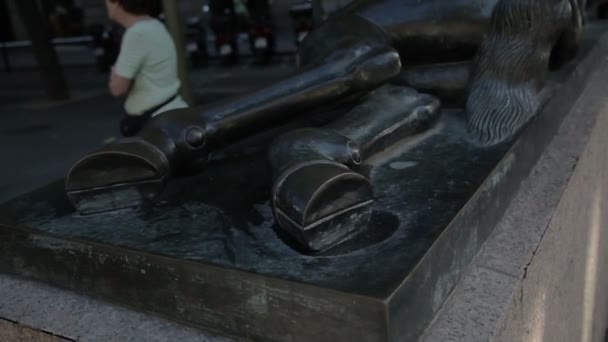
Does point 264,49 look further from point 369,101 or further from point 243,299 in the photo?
point 243,299

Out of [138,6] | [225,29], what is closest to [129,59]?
[138,6]

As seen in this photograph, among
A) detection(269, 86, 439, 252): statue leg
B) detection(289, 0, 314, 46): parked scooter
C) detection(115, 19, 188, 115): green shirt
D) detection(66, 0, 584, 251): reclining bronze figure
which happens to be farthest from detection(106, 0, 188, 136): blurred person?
detection(289, 0, 314, 46): parked scooter

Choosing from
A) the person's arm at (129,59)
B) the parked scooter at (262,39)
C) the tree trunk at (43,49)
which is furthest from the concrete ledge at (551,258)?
the parked scooter at (262,39)

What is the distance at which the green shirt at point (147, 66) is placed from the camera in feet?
10.5

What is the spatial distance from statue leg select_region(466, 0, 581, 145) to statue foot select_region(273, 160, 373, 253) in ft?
2.53

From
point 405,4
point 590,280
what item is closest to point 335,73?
point 405,4

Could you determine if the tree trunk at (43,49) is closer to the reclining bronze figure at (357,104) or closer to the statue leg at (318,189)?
the reclining bronze figure at (357,104)

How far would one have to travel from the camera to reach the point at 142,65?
328cm

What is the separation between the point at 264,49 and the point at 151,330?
1095cm

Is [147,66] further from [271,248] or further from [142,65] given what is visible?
[271,248]

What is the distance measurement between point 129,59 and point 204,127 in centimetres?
161

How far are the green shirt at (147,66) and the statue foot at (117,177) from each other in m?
1.68

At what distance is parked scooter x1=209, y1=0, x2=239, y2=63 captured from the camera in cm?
1247

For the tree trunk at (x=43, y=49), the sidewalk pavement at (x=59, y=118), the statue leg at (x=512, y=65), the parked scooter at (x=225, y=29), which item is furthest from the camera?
the parked scooter at (x=225, y=29)
